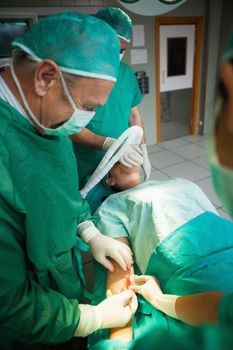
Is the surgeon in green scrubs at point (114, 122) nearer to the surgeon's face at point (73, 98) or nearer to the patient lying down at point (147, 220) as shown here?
the patient lying down at point (147, 220)

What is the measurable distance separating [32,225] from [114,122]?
1154 mm

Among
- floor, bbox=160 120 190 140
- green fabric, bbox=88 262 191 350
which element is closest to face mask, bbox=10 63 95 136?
green fabric, bbox=88 262 191 350

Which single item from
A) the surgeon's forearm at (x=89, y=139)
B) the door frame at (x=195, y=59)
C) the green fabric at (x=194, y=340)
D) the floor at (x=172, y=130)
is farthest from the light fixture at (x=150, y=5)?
the floor at (x=172, y=130)

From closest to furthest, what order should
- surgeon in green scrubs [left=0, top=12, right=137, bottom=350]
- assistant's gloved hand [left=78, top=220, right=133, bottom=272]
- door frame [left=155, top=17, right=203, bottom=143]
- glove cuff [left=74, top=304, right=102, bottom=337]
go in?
surgeon in green scrubs [left=0, top=12, right=137, bottom=350], glove cuff [left=74, top=304, right=102, bottom=337], assistant's gloved hand [left=78, top=220, right=133, bottom=272], door frame [left=155, top=17, right=203, bottom=143]

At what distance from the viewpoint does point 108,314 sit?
0.91 meters

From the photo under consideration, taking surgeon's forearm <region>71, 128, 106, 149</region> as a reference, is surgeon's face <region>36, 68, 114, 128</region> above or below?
above

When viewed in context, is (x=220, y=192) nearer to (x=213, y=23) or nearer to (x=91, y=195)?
(x=91, y=195)

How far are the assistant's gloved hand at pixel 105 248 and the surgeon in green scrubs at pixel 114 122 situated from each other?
406 mm

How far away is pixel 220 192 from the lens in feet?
1.23

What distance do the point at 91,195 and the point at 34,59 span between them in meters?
1.08

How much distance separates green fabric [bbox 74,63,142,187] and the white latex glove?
0.70 metres

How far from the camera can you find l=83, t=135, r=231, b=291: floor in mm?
3059

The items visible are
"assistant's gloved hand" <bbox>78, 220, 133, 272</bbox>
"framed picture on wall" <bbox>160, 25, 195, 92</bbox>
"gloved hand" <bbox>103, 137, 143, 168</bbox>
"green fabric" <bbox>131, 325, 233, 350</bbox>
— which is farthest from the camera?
"framed picture on wall" <bbox>160, 25, 195, 92</bbox>

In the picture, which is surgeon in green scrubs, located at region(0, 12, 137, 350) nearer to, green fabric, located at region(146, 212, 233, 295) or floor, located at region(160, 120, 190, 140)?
green fabric, located at region(146, 212, 233, 295)
